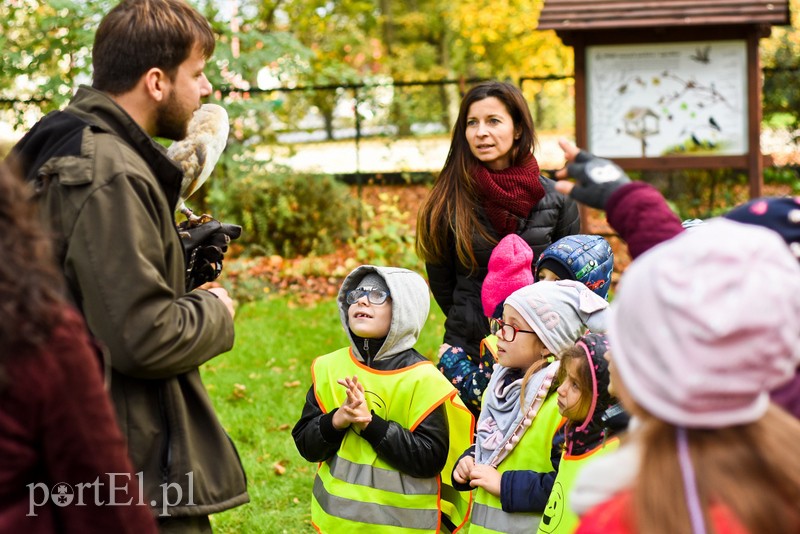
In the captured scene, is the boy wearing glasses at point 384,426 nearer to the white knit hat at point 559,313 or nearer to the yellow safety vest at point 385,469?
the yellow safety vest at point 385,469

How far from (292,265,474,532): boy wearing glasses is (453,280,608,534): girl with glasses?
0.54 ft

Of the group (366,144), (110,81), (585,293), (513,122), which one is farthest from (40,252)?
(366,144)

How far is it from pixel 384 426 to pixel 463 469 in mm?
333

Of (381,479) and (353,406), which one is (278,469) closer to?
(381,479)

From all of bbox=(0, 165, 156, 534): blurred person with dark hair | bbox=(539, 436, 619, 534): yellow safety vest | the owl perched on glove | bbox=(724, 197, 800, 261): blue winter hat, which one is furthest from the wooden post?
bbox=(0, 165, 156, 534): blurred person with dark hair

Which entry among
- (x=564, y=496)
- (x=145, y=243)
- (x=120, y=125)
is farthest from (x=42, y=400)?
(x=564, y=496)

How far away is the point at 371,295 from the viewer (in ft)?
13.3

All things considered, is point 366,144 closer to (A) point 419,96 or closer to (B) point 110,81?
(A) point 419,96

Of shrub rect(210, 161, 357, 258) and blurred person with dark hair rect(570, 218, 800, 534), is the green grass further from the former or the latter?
blurred person with dark hair rect(570, 218, 800, 534)

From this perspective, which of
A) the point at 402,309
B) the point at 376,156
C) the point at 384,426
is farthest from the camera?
the point at 376,156

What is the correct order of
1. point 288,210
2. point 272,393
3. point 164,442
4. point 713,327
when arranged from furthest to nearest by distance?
point 288,210, point 272,393, point 164,442, point 713,327

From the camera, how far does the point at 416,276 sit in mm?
4188

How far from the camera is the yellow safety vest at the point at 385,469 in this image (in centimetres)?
383

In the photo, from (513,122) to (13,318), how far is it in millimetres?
3322
